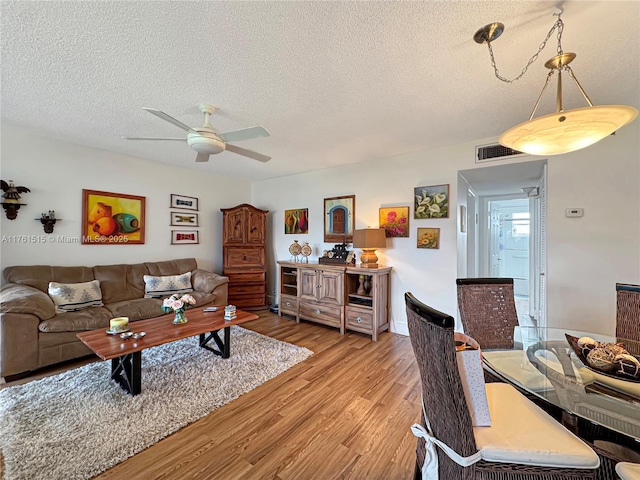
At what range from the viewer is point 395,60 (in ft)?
5.64

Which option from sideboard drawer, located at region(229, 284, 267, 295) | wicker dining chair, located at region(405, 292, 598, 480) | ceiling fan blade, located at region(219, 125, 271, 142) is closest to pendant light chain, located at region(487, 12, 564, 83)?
ceiling fan blade, located at region(219, 125, 271, 142)

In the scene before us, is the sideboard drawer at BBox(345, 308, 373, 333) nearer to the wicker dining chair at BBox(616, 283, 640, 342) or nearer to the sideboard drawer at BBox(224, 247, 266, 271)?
the sideboard drawer at BBox(224, 247, 266, 271)

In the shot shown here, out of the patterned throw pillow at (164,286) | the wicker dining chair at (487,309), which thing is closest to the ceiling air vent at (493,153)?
the wicker dining chair at (487,309)

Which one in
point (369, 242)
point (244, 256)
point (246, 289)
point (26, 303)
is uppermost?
point (369, 242)

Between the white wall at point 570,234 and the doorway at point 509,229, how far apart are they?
0.78 feet

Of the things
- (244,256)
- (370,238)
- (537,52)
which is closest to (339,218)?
(370,238)

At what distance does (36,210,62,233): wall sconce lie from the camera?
322 centimetres

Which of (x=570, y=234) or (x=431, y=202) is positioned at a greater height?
(x=431, y=202)

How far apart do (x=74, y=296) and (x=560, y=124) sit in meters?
4.44

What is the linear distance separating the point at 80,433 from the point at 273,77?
2706 millimetres

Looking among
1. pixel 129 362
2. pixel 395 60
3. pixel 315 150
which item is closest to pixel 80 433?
pixel 129 362

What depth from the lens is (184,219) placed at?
4.59 meters

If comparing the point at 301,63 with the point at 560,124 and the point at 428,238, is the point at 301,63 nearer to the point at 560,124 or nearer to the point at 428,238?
the point at 560,124

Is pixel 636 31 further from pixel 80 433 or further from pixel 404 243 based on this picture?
pixel 80 433
